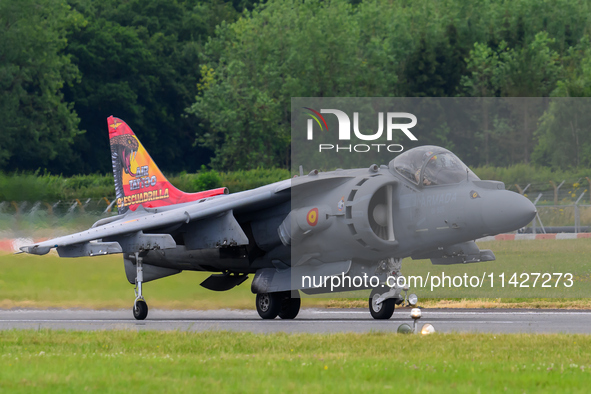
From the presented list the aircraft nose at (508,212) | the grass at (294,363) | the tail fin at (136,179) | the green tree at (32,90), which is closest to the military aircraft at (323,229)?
the aircraft nose at (508,212)

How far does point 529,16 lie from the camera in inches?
2549

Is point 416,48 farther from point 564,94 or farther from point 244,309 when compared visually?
point 244,309

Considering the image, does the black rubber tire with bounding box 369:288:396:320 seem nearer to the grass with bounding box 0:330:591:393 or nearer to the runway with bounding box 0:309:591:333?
the runway with bounding box 0:309:591:333

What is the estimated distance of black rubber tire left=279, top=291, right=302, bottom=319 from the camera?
61.4 feet

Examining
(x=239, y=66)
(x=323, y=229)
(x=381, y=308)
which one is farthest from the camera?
(x=239, y=66)

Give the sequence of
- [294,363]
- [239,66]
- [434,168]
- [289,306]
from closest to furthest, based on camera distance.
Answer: [294,363], [434,168], [289,306], [239,66]

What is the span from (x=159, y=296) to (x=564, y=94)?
3169 centimetres

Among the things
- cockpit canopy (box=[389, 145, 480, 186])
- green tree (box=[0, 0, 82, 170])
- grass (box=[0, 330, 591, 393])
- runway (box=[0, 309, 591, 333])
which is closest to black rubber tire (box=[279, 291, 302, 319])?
runway (box=[0, 309, 591, 333])

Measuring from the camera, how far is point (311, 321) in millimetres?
17594

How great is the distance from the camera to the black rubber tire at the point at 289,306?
61.4 ft

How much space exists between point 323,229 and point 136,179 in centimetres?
599

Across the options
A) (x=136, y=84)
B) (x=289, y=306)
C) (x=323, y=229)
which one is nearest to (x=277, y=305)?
(x=289, y=306)

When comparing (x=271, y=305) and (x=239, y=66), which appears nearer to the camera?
(x=271, y=305)

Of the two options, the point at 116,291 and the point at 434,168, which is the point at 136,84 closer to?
the point at 116,291
